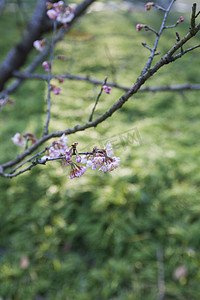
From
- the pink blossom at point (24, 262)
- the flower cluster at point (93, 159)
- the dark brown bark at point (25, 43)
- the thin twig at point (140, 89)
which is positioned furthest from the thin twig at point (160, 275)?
the dark brown bark at point (25, 43)

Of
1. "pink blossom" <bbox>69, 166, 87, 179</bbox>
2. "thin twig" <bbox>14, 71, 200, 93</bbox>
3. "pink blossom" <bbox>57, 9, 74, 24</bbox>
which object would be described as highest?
"pink blossom" <bbox>57, 9, 74, 24</bbox>

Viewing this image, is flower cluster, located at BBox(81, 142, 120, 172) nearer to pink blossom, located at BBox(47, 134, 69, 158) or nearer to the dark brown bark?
pink blossom, located at BBox(47, 134, 69, 158)

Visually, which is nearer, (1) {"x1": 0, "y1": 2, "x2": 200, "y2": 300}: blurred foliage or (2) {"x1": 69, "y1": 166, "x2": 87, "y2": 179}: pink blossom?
(2) {"x1": 69, "y1": 166, "x2": 87, "y2": 179}: pink blossom

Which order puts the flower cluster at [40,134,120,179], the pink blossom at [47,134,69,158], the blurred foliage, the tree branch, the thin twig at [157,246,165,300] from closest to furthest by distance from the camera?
the flower cluster at [40,134,120,179] < the pink blossom at [47,134,69,158] < the thin twig at [157,246,165,300] < the blurred foliage < the tree branch

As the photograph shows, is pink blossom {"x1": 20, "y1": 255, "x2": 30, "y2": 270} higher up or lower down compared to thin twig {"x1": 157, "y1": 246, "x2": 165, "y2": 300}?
lower down

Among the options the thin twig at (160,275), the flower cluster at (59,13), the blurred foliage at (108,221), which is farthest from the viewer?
the blurred foliage at (108,221)

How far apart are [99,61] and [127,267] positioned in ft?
17.6

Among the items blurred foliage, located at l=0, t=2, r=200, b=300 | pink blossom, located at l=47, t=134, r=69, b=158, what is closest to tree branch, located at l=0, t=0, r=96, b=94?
blurred foliage, located at l=0, t=2, r=200, b=300

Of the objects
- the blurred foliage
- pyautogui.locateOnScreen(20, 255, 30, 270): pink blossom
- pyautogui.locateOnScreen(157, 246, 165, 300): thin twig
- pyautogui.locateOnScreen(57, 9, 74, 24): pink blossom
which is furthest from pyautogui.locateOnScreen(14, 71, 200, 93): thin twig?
pyautogui.locateOnScreen(20, 255, 30, 270): pink blossom

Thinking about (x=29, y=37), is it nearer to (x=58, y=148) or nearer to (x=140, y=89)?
(x=140, y=89)

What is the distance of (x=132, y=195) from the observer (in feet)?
9.39

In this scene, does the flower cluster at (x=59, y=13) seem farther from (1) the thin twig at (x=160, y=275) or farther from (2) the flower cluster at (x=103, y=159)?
(1) the thin twig at (x=160, y=275)

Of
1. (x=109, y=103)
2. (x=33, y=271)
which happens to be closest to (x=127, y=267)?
(x=33, y=271)

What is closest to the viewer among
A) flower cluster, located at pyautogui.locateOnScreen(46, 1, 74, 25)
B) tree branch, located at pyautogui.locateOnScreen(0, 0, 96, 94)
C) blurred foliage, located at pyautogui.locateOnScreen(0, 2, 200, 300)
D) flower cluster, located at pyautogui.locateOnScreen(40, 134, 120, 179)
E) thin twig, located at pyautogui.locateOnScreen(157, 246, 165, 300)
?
flower cluster, located at pyautogui.locateOnScreen(40, 134, 120, 179)
